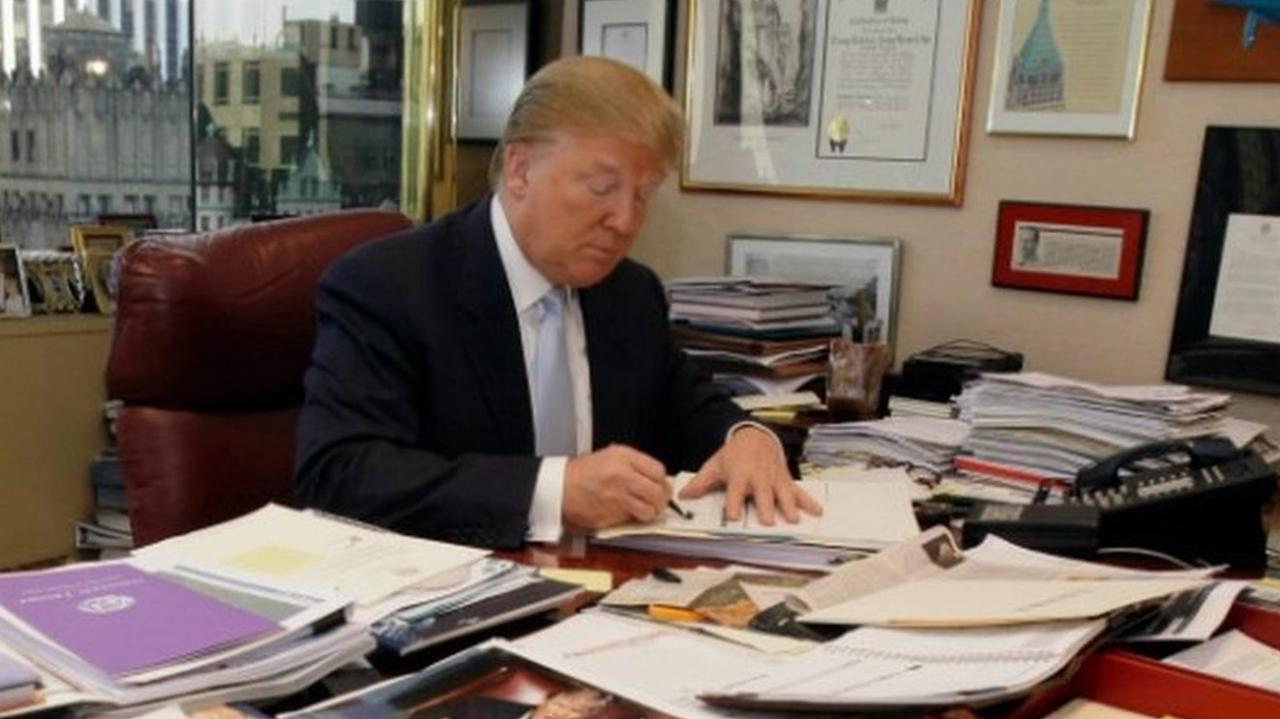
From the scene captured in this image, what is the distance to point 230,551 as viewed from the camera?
98 centimetres

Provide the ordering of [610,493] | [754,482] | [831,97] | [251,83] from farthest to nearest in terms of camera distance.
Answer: [251,83], [831,97], [754,482], [610,493]

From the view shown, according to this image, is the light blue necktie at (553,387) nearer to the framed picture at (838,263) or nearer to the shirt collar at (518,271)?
the shirt collar at (518,271)

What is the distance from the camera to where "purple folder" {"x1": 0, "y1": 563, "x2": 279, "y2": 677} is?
0.74 meters

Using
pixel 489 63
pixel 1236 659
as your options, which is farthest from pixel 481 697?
pixel 489 63

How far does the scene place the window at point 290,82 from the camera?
9.62 feet

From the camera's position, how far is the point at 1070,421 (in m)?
1.65

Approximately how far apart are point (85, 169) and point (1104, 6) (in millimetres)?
2202

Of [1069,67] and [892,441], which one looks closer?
[892,441]

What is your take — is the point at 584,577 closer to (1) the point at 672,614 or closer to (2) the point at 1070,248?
(1) the point at 672,614

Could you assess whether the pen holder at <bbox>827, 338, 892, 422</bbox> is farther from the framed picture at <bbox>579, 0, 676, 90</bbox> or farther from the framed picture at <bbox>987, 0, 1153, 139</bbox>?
the framed picture at <bbox>579, 0, 676, 90</bbox>

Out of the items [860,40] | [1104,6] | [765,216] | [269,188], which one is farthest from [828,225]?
[269,188]

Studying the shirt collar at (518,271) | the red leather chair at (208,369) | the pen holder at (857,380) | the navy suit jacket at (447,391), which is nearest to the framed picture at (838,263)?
the pen holder at (857,380)

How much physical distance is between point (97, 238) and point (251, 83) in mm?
586

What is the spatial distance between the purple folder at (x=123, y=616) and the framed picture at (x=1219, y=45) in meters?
1.71
